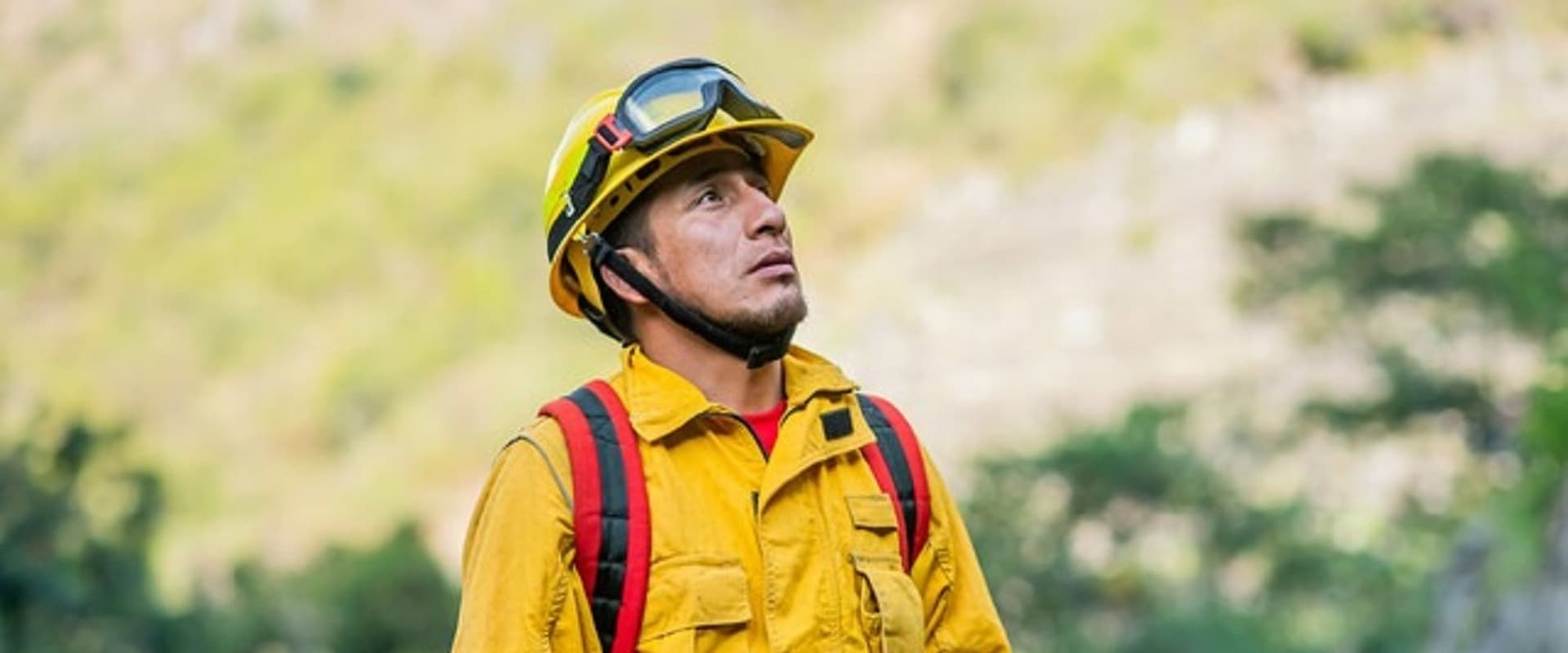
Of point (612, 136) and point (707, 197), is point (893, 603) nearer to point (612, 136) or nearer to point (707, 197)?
point (707, 197)

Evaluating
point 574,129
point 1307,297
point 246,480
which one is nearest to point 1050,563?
point 1307,297

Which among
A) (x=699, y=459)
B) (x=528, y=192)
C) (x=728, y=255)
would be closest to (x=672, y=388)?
(x=699, y=459)

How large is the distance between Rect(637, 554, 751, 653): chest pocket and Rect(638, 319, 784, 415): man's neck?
31 centimetres

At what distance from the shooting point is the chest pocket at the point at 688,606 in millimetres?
2914

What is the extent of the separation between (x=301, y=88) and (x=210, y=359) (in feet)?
48.5

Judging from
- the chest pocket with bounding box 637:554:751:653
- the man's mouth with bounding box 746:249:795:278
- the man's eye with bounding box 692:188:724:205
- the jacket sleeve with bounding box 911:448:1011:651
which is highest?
the man's eye with bounding box 692:188:724:205

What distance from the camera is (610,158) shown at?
3.21m

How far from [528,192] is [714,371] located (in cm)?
10112

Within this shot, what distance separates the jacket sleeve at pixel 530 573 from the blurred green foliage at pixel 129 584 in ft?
59.5

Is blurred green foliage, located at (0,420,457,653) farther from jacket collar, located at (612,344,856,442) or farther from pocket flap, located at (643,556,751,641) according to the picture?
pocket flap, located at (643,556,751,641)

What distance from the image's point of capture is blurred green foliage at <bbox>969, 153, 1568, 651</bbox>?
31797mm

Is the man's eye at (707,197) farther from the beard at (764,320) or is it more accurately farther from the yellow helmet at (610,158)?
the beard at (764,320)

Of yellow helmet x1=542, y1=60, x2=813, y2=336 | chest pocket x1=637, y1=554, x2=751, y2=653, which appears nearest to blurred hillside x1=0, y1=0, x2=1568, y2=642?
yellow helmet x1=542, y1=60, x2=813, y2=336

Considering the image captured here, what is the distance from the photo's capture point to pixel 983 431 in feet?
205
